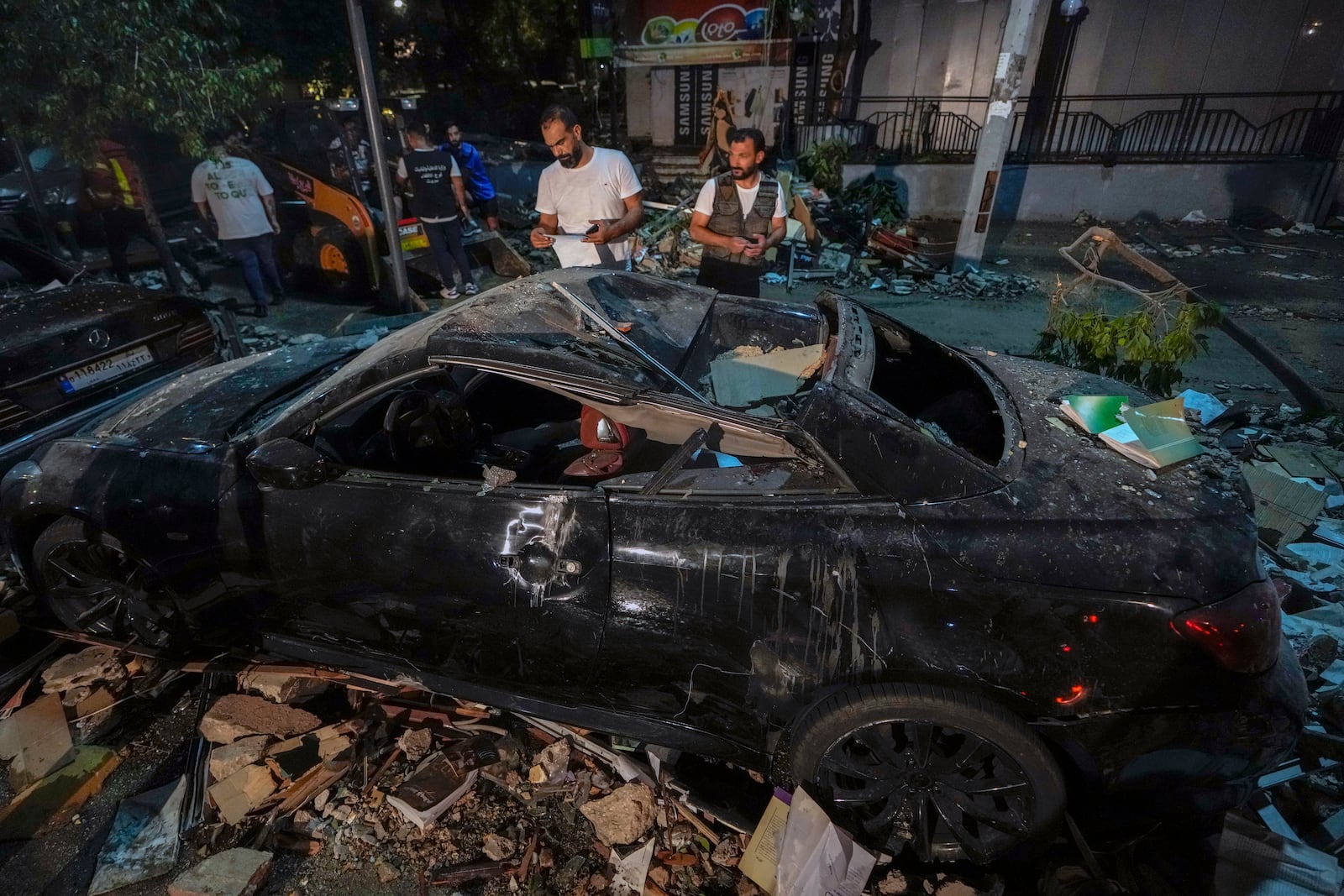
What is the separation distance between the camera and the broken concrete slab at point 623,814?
235 centimetres

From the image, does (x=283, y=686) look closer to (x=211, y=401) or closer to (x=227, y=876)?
(x=227, y=876)

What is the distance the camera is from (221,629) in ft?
9.23

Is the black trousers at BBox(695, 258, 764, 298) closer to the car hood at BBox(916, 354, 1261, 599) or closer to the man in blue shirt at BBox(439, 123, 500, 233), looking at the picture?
the car hood at BBox(916, 354, 1261, 599)

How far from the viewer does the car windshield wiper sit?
97.8 inches

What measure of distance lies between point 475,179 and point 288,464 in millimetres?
7784

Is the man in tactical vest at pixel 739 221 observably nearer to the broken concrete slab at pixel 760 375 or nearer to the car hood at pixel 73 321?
the broken concrete slab at pixel 760 375

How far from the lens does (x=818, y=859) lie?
2115 millimetres

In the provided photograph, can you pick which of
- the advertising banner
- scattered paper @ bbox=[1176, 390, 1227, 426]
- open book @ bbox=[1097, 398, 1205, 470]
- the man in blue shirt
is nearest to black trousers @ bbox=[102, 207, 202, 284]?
the man in blue shirt

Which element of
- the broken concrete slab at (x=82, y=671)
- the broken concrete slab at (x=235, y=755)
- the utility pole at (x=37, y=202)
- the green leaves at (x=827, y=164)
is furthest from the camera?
the green leaves at (x=827, y=164)

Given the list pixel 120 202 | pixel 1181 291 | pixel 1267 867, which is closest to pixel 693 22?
pixel 120 202

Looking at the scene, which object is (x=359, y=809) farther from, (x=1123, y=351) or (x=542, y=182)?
(x=1123, y=351)

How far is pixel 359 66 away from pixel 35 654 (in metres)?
4.91

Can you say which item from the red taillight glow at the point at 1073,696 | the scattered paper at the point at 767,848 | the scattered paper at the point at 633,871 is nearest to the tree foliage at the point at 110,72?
the scattered paper at the point at 633,871

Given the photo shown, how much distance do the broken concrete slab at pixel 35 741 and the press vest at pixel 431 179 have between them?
5.72 m
